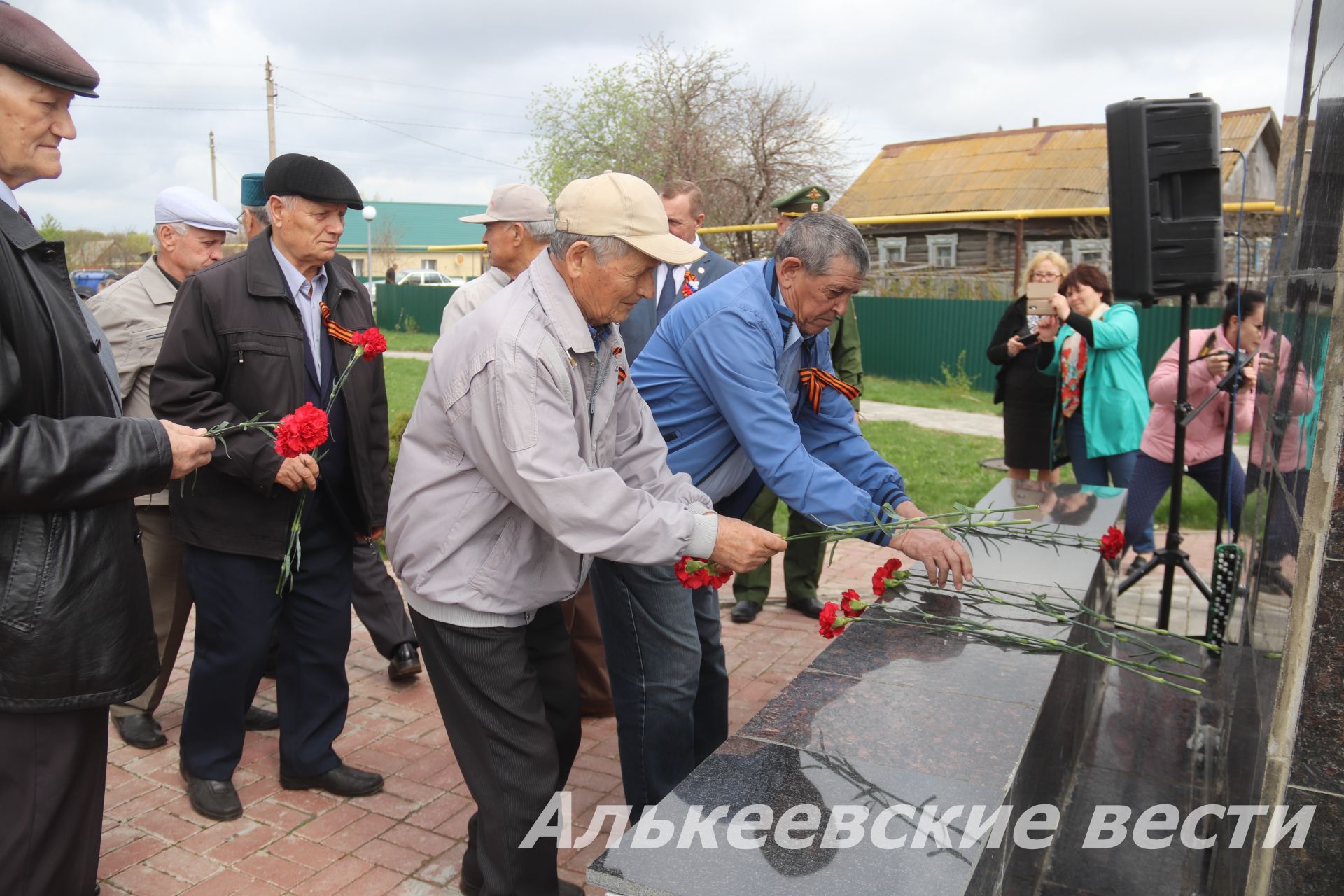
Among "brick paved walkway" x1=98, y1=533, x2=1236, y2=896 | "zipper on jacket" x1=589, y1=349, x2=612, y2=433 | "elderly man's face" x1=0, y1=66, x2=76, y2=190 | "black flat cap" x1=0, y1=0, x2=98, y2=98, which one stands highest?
"black flat cap" x1=0, y1=0, x2=98, y2=98

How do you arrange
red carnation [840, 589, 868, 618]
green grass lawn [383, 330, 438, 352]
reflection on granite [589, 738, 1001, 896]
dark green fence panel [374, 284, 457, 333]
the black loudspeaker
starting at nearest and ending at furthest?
1. reflection on granite [589, 738, 1001, 896]
2. red carnation [840, 589, 868, 618]
3. the black loudspeaker
4. green grass lawn [383, 330, 438, 352]
5. dark green fence panel [374, 284, 457, 333]

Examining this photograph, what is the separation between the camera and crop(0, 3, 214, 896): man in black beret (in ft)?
7.14

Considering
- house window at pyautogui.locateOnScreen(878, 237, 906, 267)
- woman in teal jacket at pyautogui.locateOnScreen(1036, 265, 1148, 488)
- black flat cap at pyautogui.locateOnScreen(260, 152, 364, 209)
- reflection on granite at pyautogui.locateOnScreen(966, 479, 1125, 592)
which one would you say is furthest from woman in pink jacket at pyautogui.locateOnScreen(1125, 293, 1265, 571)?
house window at pyautogui.locateOnScreen(878, 237, 906, 267)

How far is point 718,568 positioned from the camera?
2.84m

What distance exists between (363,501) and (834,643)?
5.74ft

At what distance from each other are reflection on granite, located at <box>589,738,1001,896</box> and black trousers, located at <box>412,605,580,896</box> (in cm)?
52

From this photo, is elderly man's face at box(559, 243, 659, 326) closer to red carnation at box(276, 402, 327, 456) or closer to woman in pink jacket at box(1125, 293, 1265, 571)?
red carnation at box(276, 402, 327, 456)

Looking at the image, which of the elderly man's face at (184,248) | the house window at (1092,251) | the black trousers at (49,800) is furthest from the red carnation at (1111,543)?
the house window at (1092,251)

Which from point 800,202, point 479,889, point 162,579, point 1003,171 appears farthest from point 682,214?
point 1003,171

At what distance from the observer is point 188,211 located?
169 inches

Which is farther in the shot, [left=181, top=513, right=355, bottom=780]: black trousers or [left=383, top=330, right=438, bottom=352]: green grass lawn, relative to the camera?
[left=383, top=330, right=438, bottom=352]: green grass lawn

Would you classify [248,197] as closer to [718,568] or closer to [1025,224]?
[718,568]

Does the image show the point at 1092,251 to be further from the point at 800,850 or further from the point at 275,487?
the point at 800,850

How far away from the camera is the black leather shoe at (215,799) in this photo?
11.6 feet
